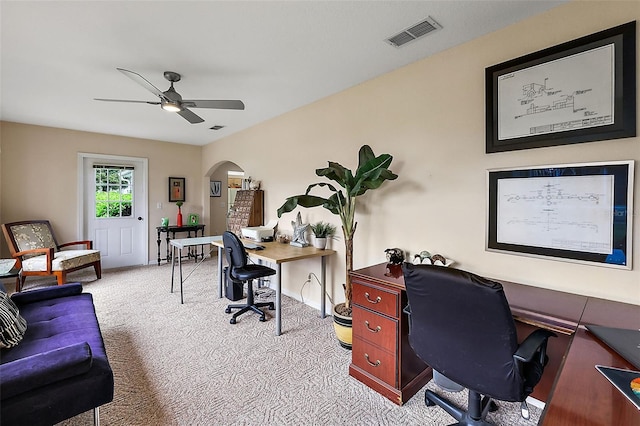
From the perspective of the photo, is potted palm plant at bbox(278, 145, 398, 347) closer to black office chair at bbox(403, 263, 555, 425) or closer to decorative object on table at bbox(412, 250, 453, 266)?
decorative object on table at bbox(412, 250, 453, 266)

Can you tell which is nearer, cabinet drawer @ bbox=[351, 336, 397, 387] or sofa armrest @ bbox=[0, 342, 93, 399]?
sofa armrest @ bbox=[0, 342, 93, 399]

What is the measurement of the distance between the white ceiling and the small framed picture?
313cm

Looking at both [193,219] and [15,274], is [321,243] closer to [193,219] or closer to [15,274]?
[15,274]

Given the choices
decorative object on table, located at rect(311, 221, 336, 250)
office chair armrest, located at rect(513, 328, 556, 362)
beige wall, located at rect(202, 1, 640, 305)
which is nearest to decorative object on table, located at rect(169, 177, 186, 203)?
beige wall, located at rect(202, 1, 640, 305)

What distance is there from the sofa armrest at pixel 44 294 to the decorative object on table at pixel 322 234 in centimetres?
236

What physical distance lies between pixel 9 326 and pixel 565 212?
3491mm

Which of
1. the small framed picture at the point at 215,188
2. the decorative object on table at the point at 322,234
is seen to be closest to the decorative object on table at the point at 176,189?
the small framed picture at the point at 215,188

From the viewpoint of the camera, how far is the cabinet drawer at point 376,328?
197 cm

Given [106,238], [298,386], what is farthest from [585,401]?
[106,238]

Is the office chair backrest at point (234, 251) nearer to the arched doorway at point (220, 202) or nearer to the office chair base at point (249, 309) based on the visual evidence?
the office chair base at point (249, 309)

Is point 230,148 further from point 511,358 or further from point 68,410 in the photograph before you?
point 511,358

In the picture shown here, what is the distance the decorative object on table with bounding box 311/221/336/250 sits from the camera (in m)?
3.34

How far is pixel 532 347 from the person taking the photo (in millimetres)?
1289

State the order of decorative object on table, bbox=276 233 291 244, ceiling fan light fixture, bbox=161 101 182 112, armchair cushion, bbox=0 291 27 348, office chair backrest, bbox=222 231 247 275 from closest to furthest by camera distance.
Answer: armchair cushion, bbox=0 291 27 348, ceiling fan light fixture, bbox=161 101 182 112, office chair backrest, bbox=222 231 247 275, decorative object on table, bbox=276 233 291 244
